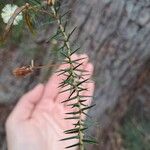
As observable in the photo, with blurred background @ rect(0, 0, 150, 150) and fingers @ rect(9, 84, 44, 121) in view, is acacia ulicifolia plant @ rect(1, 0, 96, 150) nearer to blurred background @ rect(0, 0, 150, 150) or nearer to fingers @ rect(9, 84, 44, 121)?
blurred background @ rect(0, 0, 150, 150)

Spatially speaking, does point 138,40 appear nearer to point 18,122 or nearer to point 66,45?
point 18,122

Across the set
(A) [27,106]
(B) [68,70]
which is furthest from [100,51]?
(B) [68,70]

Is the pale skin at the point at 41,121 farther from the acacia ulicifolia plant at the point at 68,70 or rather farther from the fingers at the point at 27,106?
the acacia ulicifolia plant at the point at 68,70

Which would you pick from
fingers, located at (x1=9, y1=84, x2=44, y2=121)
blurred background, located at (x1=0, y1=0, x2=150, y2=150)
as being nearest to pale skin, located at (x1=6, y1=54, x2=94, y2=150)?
fingers, located at (x1=9, y1=84, x2=44, y2=121)

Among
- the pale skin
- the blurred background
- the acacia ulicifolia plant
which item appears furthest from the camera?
the blurred background

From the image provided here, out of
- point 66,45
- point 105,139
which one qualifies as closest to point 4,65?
point 66,45

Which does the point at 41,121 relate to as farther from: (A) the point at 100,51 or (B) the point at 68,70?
(A) the point at 100,51
